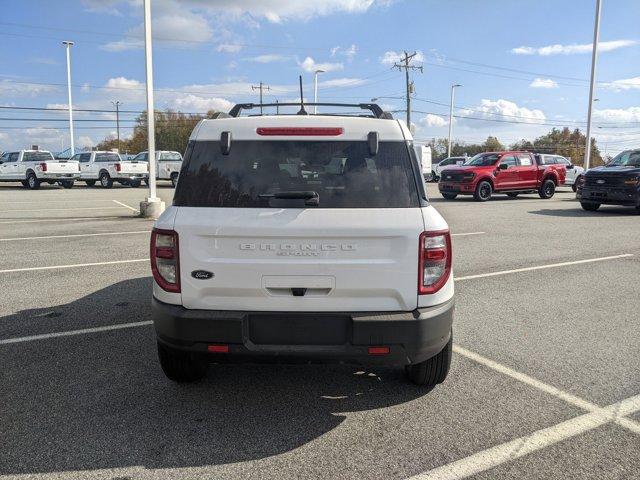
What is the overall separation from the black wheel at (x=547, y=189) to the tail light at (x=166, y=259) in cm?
2160

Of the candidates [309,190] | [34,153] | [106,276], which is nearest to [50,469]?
[309,190]

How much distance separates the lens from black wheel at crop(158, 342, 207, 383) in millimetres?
3523

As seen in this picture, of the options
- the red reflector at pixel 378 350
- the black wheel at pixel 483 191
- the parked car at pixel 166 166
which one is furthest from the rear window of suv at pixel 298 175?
the parked car at pixel 166 166

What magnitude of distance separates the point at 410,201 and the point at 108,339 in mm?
3136

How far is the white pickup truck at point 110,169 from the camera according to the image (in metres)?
30.0

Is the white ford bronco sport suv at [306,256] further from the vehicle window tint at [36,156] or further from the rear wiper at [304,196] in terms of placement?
the vehicle window tint at [36,156]

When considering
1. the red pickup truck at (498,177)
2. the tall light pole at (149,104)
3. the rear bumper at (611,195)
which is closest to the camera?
the tall light pole at (149,104)

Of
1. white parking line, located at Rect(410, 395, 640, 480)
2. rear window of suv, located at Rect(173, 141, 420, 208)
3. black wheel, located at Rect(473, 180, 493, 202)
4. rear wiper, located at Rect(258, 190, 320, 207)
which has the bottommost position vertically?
white parking line, located at Rect(410, 395, 640, 480)

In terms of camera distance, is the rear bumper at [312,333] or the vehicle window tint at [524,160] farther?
the vehicle window tint at [524,160]

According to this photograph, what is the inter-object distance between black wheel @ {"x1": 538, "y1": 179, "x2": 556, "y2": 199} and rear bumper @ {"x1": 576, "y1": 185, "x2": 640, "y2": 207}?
5841 millimetres

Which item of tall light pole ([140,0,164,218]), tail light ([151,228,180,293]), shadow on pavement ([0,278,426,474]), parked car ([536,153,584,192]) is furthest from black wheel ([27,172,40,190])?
tail light ([151,228,180,293])

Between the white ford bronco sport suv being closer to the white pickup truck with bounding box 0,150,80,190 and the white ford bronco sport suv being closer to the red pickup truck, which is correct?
the red pickup truck

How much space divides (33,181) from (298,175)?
30.2 metres

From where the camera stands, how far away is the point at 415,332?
3.04 m
